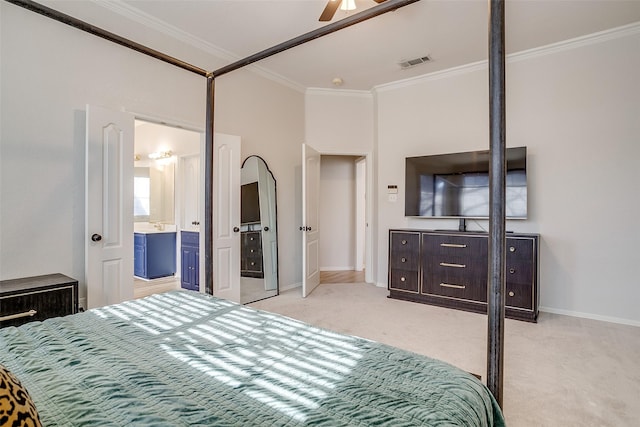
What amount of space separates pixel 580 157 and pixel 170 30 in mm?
4594

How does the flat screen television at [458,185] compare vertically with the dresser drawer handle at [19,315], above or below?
above

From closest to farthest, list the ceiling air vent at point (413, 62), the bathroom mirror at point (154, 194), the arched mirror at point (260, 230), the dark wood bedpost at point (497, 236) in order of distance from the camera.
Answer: the dark wood bedpost at point (497, 236) → the ceiling air vent at point (413, 62) → the arched mirror at point (260, 230) → the bathroom mirror at point (154, 194)

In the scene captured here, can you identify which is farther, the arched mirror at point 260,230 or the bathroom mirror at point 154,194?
the bathroom mirror at point 154,194

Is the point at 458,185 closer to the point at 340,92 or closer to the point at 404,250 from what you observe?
the point at 404,250

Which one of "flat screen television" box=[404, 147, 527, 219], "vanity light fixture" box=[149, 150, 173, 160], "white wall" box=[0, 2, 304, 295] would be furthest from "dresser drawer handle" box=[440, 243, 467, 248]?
"vanity light fixture" box=[149, 150, 173, 160]

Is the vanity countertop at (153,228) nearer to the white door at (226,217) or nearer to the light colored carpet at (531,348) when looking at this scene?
the white door at (226,217)

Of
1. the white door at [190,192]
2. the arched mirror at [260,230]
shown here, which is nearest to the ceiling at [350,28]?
the arched mirror at [260,230]

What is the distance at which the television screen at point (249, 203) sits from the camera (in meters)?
4.49

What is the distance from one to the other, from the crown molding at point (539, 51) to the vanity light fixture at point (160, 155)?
3574 millimetres

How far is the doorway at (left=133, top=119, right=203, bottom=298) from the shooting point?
505 cm

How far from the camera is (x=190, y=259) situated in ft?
15.5

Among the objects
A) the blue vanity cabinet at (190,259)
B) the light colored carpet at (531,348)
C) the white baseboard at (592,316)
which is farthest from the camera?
the blue vanity cabinet at (190,259)

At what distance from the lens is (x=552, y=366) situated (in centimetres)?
244

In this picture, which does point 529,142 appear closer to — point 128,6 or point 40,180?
point 128,6
